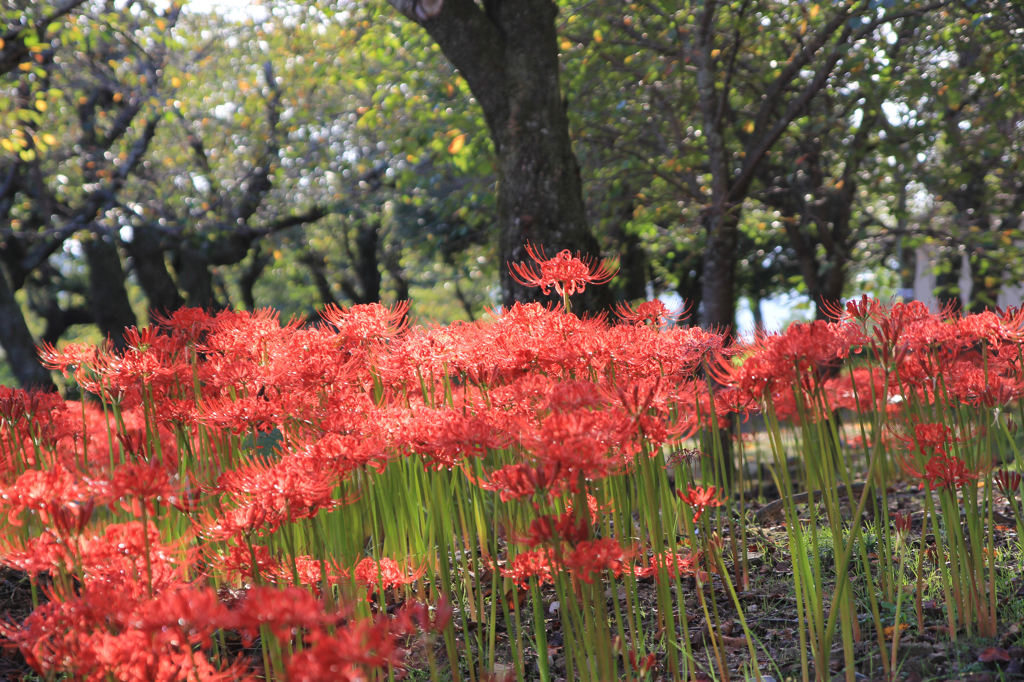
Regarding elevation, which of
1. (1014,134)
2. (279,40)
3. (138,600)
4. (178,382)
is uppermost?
(279,40)

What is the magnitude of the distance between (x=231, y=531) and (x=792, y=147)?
9.46 m

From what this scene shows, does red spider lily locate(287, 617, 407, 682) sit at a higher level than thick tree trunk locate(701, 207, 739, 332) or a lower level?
lower

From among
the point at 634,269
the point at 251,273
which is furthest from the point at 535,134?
the point at 251,273

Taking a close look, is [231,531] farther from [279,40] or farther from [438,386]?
[279,40]

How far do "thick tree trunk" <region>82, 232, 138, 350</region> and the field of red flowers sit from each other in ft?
36.9

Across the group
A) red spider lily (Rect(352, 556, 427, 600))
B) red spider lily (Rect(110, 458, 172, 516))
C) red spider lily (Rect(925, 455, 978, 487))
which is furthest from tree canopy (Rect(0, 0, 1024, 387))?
red spider lily (Rect(110, 458, 172, 516))

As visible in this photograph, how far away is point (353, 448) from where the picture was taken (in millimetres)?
1912

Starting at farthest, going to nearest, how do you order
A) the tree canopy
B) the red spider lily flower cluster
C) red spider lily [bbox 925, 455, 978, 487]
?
the tree canopy, red spider lily [bbox 925, 455, 978, 487], the red spider lily flower cluster

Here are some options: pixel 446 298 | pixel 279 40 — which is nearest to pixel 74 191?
pixel 279 40

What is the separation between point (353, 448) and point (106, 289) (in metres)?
14.2

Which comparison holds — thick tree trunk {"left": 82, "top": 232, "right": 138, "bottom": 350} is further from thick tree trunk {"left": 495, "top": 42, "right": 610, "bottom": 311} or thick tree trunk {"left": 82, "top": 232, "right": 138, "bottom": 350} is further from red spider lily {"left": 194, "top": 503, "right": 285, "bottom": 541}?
red spider lily {"left": 194, "top": 503, "right": 285, "bottom": 541}

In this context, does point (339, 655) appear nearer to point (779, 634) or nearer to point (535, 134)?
point (779, 634)

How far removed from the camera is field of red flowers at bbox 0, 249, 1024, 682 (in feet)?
5.32

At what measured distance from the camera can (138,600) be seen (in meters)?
1.56
